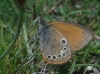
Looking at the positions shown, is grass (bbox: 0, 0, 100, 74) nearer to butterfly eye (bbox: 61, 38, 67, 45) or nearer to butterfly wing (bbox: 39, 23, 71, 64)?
butterfly wing (bbox: 39, 23, 71, 64)

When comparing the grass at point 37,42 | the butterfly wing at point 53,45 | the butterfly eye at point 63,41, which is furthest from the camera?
the butterfly eye at point 63,41

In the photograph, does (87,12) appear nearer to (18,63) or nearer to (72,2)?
(72,2)

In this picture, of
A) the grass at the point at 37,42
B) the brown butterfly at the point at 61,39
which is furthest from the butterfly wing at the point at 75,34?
the grass at the point at 37,42

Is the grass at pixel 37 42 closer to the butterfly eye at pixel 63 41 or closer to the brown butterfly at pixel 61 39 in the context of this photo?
the brown butterfly at pixel 61 39

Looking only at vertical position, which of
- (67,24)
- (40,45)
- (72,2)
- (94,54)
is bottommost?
(94,54)

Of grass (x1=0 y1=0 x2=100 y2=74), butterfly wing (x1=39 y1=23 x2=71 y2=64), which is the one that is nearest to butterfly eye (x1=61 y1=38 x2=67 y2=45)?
butterfly wing (x1=39 y1=23 x2=71 y2=64)

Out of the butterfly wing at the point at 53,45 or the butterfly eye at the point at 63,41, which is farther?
the butterfly eye at the point at 63,41

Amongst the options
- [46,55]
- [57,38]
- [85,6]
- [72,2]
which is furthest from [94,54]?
[72,2]

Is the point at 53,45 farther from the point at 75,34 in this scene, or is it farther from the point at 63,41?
the point at 75,34
